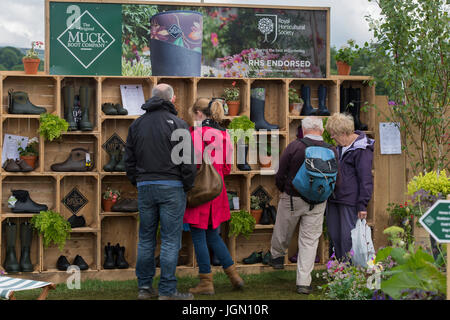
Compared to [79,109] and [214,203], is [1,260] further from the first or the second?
[214,203]

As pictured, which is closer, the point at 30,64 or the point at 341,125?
the point at 341,125

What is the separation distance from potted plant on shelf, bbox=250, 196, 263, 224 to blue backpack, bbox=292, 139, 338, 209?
1323 millimetres

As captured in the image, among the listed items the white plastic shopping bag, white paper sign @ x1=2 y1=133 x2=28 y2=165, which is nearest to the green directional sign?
the white plastic shopping bag

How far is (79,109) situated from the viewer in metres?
6.35

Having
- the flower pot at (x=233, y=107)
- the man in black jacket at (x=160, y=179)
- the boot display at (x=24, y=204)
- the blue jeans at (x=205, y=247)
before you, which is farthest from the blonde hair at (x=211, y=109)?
the boot display at (x=24, y=204)

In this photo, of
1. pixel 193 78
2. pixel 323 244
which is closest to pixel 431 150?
pixel 323 244

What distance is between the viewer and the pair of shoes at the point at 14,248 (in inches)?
240

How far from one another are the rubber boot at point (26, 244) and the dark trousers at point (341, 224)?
9.22 ft

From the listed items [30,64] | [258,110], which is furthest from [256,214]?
[30,64]

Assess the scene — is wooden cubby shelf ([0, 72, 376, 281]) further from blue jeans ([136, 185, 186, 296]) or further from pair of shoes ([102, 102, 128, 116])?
blue jeans ([136, 185, 186, 296])

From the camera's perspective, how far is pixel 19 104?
6.19m

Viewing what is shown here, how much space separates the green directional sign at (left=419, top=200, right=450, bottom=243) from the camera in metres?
3.06

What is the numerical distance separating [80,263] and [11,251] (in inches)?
25.6

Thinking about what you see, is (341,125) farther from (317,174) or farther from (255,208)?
(255,208)
